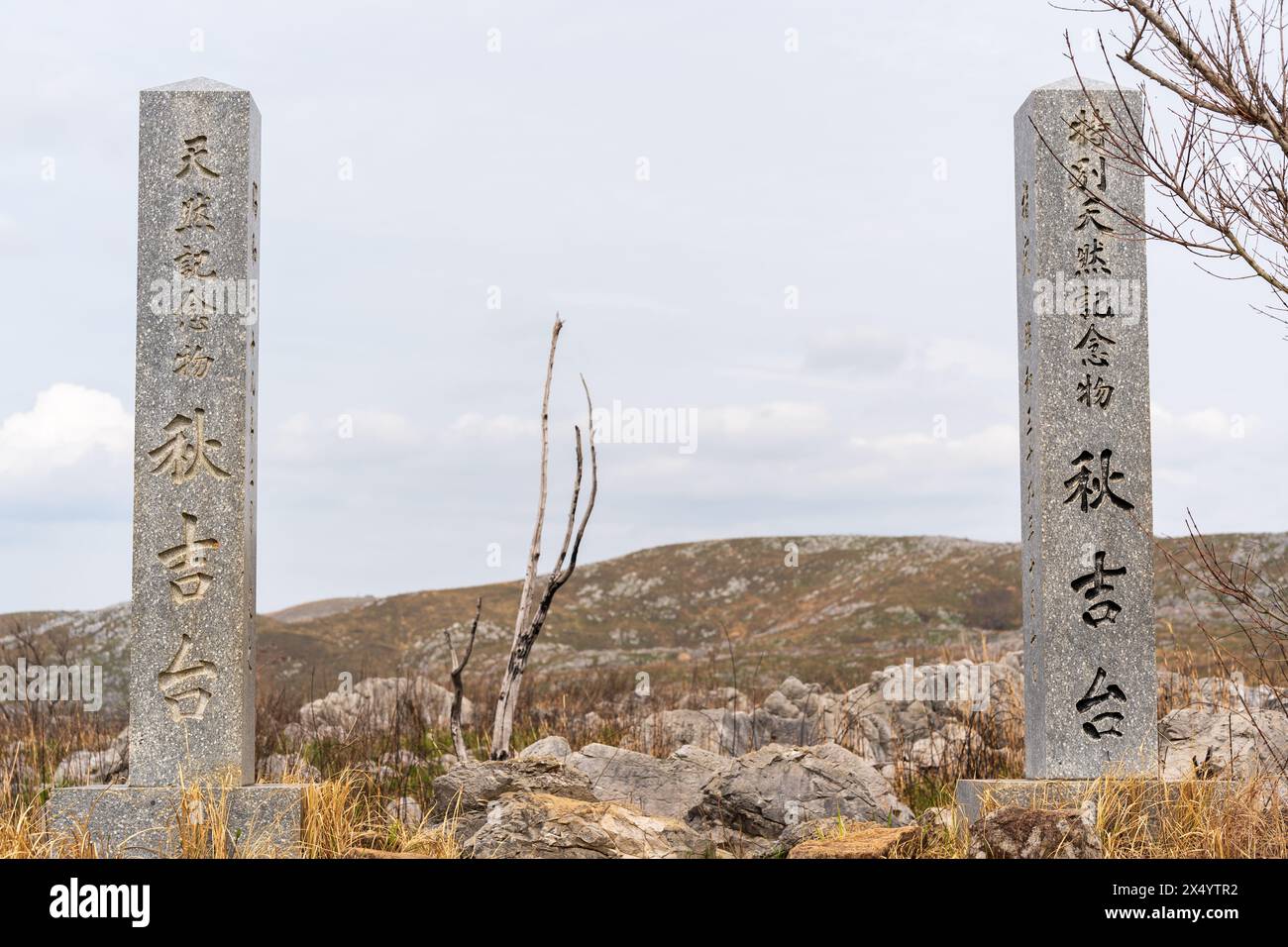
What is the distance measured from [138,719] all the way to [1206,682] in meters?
11.3

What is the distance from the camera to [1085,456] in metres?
7.11

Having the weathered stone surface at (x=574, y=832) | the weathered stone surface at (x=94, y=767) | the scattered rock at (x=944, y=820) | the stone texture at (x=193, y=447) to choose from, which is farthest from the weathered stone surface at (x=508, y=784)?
the weathered stone surface at (x=94, y=767)

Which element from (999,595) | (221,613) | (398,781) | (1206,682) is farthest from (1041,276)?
(999,595)

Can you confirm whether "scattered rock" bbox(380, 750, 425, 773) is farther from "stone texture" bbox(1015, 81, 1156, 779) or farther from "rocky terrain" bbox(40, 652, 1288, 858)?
"stone texture" bbox(1015, 81, 1156, 779)

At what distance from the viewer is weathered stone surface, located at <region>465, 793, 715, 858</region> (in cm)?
597

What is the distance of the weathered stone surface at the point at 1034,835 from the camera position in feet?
19.2

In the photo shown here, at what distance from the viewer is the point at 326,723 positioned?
14.1m

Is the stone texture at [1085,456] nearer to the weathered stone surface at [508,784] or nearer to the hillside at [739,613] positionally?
the weathered stone surface at [508,784]

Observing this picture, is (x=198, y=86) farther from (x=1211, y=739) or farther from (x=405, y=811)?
(x=1211, y=739)

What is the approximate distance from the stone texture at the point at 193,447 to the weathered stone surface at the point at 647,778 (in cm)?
225

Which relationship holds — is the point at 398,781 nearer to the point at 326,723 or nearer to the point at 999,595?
the point at 326,723

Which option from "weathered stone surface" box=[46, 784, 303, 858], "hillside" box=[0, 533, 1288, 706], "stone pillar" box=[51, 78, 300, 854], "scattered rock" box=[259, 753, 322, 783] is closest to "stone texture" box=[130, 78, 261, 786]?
"stone pillar" box=[51, 78, 300, 854]

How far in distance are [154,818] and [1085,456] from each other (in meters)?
5.75

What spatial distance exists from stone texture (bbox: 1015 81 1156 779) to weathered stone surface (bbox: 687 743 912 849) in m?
1.06
